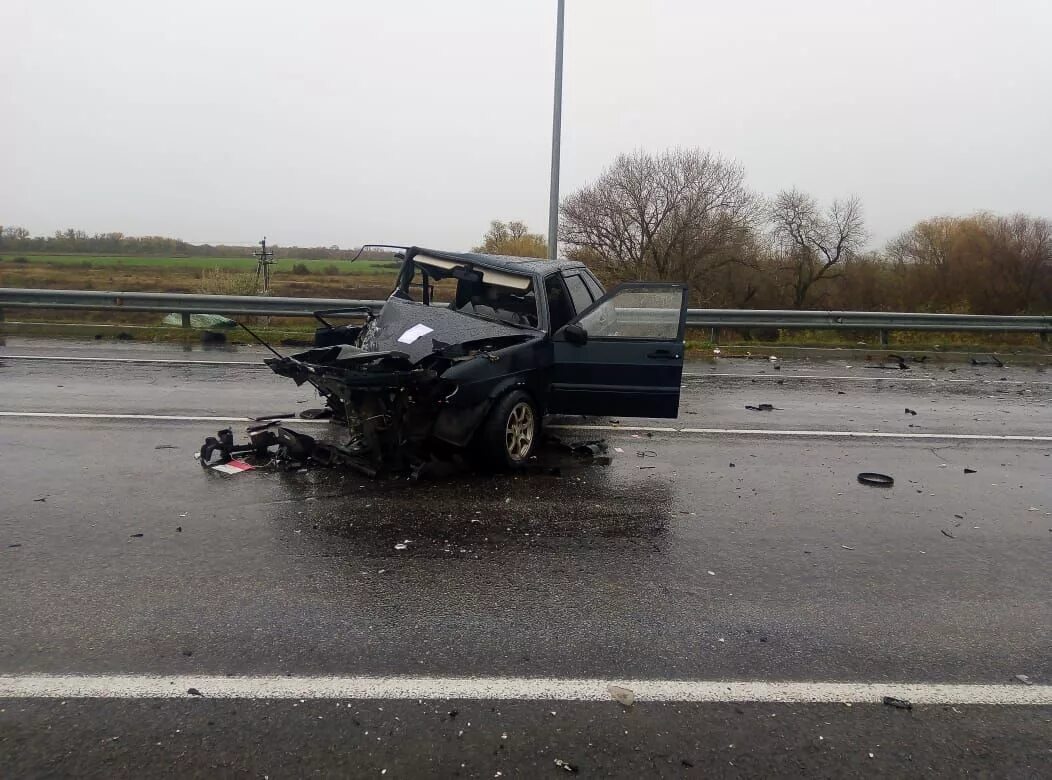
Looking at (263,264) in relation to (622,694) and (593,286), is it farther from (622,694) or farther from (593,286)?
(622,694)

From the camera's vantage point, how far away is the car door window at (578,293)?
24.4 feet

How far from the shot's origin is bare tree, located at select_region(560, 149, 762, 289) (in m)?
26.3

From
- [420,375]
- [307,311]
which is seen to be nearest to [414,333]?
[420,375]

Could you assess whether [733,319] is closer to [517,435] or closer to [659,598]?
[517,435]

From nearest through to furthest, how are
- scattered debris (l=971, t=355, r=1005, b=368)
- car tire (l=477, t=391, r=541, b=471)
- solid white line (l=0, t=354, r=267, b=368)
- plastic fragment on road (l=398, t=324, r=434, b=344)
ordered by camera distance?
car tire (l=477, t=391, r=541, b=471), plastic fragment on road (l=398, t=324, r=434, b=344), solid white line (l=0, t=354, r=267, b=368), scattered debris (l=971, t=355, r=1005, b=368)

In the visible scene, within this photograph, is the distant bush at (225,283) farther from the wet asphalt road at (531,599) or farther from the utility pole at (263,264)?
the wet asphalt road at (531,599)

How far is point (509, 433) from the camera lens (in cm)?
616

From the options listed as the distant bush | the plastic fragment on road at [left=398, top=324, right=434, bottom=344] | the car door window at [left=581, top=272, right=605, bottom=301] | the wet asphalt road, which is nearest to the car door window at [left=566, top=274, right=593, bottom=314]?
the car door window at [left=581, top=272, right=605, bottom=301]

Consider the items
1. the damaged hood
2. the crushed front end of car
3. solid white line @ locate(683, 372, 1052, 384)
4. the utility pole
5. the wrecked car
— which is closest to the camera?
the crushed front end of car

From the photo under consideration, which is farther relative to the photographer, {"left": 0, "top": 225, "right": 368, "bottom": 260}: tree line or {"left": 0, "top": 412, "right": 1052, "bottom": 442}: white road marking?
{"left": 0, "top": 225, "right": 368, "bottom": 260}: tree line

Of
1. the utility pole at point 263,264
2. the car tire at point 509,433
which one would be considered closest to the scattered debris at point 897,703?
the car tire at point 509,433

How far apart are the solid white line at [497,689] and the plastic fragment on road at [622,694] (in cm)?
2

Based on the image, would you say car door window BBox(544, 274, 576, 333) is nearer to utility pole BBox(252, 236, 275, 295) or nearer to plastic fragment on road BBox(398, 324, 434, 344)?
plastic fragment on road BBox(398, 324, 434, 344)

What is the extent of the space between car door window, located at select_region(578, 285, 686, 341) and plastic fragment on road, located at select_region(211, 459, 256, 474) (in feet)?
10.3
